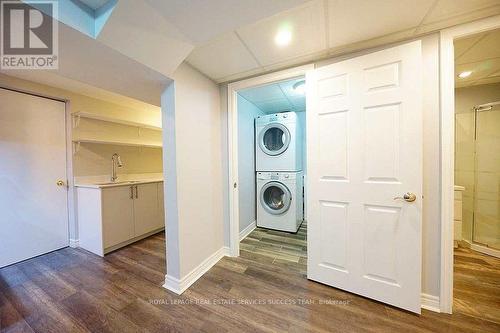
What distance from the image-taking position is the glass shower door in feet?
7.29

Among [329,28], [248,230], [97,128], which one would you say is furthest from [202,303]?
[97,128]

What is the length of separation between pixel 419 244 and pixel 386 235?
0.19 metres

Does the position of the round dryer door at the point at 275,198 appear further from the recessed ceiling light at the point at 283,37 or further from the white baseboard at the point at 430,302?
the recessed ceiling light at the point at 283,37

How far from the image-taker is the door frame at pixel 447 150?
127cm

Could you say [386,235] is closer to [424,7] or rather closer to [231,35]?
[424,7]

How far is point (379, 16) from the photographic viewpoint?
Answer: 118 cm

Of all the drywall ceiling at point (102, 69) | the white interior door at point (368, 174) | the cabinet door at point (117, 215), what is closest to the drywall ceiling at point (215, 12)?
the drywall ceiling at point (102, 69)

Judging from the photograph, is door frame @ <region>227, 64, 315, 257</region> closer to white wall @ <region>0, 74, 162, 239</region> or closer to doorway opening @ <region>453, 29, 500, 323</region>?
white wall @ <region>0, 74, 162, 239</region>

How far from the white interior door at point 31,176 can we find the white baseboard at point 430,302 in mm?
3977

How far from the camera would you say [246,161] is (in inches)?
114

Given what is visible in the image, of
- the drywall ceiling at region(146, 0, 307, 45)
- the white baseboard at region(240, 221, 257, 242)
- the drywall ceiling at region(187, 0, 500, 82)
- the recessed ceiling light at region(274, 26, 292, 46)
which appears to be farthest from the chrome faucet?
the recessed ceiling light at region(274, 26, 292, 46)

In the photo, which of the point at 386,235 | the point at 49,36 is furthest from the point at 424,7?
the point at 49,36

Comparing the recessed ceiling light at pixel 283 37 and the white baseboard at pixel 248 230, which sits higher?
the recessed ceiling light at pixel 283 37

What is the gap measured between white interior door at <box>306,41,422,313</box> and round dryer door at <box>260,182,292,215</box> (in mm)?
1164
